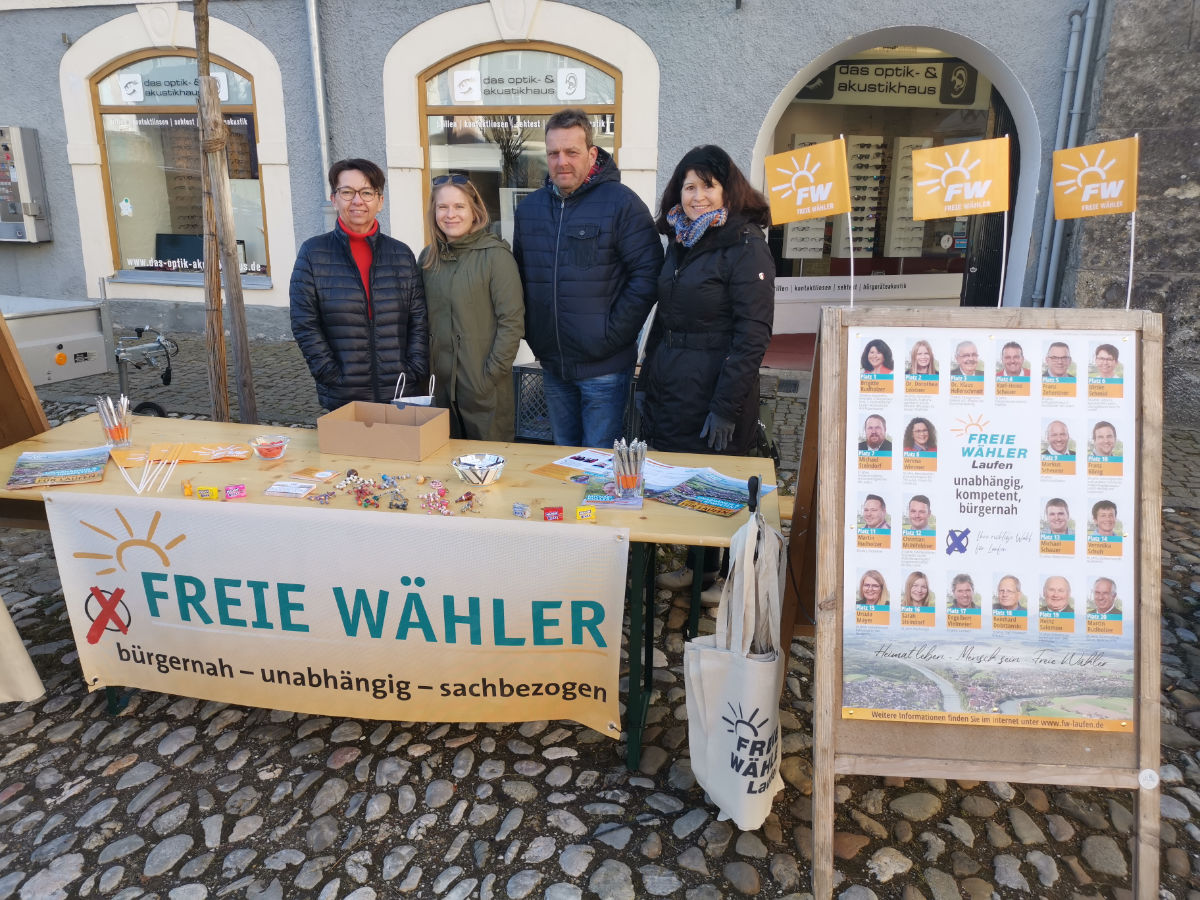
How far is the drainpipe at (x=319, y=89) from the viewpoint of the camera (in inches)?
279

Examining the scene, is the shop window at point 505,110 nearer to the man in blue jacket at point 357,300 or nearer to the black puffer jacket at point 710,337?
the man in blue jacket at point 357,300

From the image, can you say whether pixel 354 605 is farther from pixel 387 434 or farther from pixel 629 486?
pixel 629 486

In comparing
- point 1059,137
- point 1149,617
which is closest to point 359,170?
point 1149,617

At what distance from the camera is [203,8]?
390cm

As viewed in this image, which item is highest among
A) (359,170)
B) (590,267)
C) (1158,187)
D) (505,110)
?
(505,110)

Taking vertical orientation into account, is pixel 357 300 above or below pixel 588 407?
above

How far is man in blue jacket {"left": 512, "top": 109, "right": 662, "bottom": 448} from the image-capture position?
11.1ft

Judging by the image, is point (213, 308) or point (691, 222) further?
point (213, 308)

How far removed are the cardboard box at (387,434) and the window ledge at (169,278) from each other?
597 cm

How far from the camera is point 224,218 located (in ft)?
14.3

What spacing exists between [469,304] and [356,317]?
1.56 feet

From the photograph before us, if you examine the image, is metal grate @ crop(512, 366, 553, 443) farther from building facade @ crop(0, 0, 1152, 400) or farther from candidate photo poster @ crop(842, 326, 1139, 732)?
candidate photo poster @ crop(842, 326, 1139, 732)

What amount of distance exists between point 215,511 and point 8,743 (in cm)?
107

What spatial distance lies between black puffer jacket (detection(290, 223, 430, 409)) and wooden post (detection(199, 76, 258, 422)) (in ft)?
3.86
